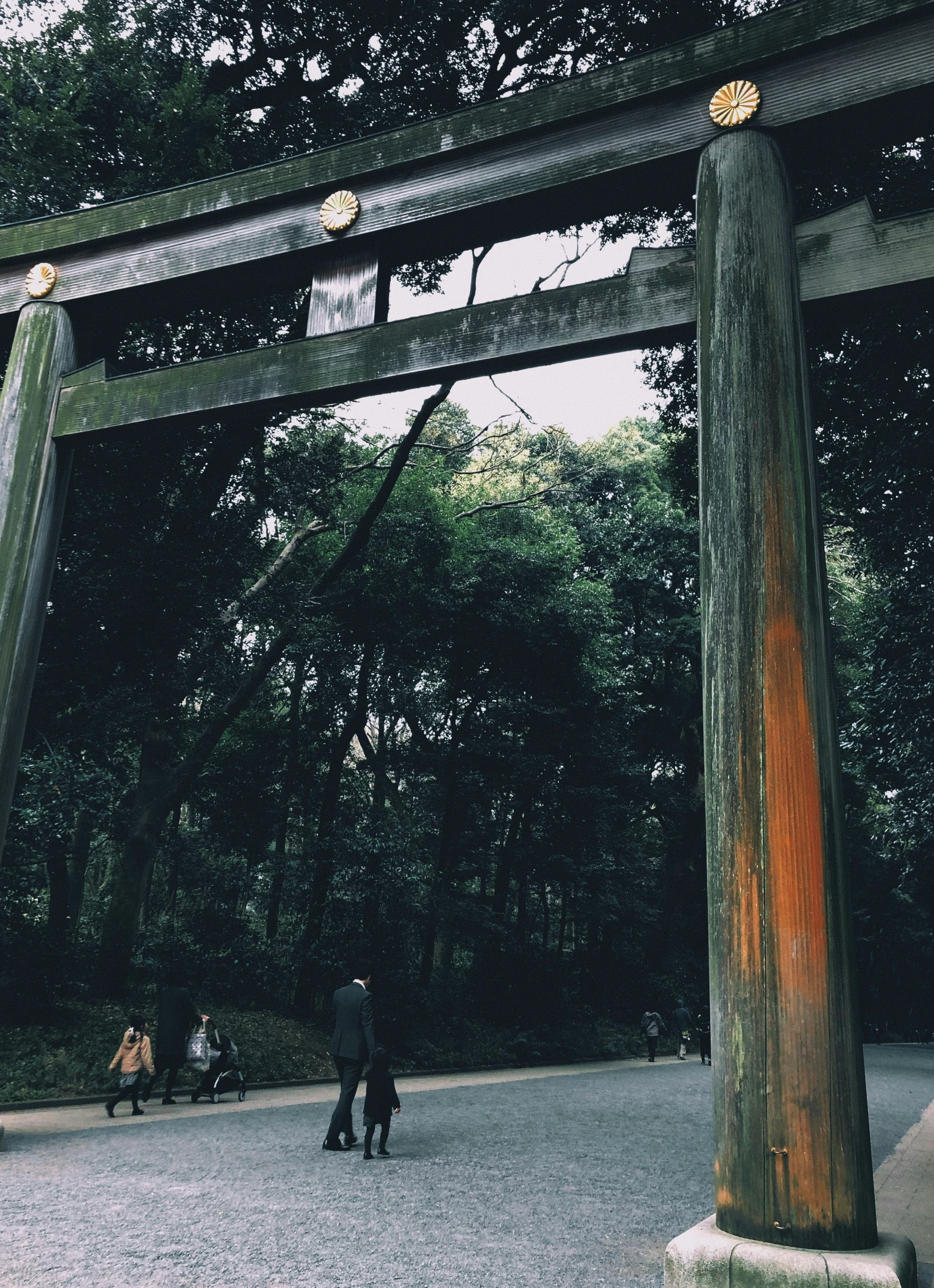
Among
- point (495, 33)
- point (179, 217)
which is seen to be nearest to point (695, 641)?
point (495, 33)

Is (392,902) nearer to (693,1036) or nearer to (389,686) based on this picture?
(389,686)

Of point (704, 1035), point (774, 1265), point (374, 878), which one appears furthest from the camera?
point (704, 1035)

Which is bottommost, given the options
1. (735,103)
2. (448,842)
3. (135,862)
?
(135,862)

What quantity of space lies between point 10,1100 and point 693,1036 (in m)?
19.3

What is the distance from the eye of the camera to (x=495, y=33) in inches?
492

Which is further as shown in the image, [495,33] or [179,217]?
[495,33]

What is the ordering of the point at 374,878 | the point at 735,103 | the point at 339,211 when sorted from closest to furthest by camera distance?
the point at 735,103, the point at 339,211, the point at 374,878

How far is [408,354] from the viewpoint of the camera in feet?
14.9

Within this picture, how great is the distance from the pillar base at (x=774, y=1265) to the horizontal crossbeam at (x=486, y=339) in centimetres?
347

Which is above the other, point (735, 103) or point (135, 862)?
point (735, 103)

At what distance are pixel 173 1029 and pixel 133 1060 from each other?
3.96 ft

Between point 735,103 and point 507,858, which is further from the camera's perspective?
point 507,858

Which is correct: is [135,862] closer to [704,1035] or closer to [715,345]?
[704,1035]

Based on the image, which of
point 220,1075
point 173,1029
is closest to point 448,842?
point 220,1075
